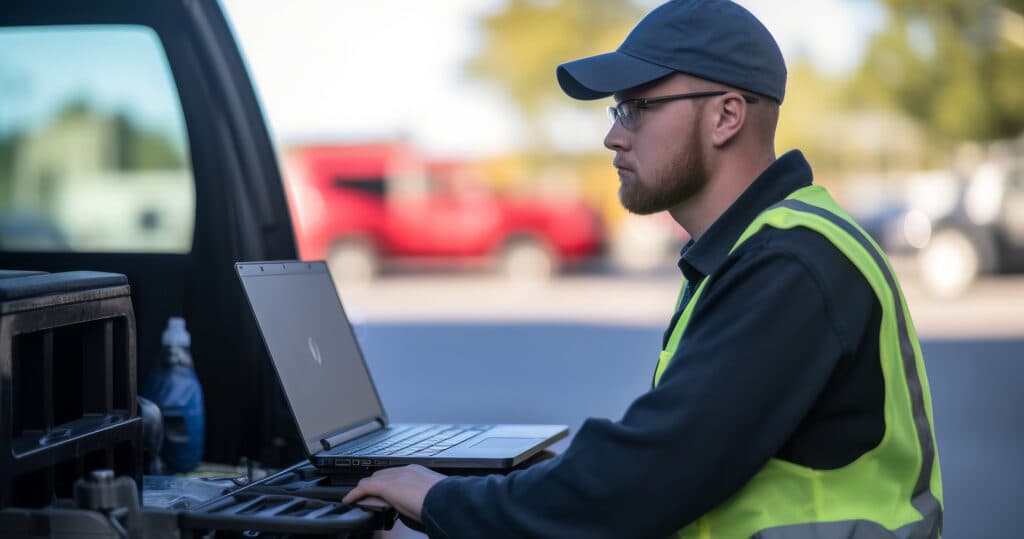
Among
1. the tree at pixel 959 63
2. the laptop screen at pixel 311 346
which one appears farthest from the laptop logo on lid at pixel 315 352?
the tree at pixel 959 63

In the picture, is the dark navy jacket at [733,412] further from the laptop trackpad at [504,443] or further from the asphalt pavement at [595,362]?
the asphalt pavement at [595,362]

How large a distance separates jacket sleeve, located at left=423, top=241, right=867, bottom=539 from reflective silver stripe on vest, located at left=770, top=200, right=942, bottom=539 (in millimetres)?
111

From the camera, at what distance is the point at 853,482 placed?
184 cm

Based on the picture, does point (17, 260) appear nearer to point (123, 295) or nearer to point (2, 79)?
point (2, 79)

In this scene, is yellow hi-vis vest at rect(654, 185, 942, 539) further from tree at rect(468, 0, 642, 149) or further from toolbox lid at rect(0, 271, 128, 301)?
tree at rect(468, 0, 642, 149)

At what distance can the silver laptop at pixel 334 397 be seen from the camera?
2.31 metres

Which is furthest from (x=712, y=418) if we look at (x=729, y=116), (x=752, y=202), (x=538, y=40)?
(x=538, y=40)

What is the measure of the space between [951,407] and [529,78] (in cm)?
2589

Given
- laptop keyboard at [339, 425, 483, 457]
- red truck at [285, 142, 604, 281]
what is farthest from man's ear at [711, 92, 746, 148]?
red truck at [285, 142, 604, 281]

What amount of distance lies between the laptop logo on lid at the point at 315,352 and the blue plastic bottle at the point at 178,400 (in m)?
0.53

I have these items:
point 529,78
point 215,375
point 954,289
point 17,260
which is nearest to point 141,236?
point 17,260

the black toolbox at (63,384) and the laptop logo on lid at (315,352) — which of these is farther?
the laptop logo on lid at (315,352)

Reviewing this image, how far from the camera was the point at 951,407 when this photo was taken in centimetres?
916

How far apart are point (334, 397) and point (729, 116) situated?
94 centimetres
